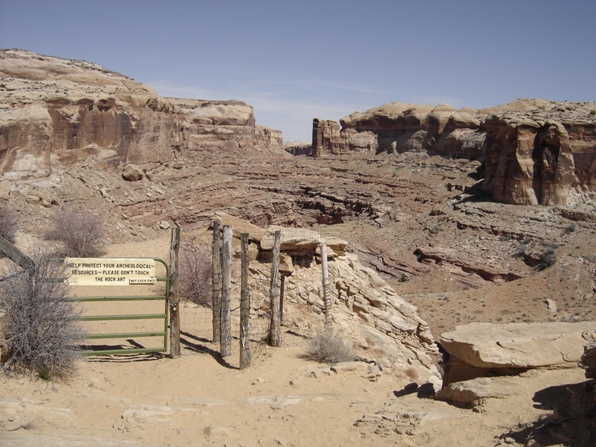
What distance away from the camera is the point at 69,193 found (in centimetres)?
2372

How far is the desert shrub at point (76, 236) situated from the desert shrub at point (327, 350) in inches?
354

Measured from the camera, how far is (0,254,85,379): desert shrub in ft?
23.2

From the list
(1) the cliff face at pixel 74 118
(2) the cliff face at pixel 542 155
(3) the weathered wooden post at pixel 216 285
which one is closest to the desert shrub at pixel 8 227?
(1) the cliff face at pixel 74 118

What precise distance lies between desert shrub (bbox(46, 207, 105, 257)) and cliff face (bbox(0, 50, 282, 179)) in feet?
18.8

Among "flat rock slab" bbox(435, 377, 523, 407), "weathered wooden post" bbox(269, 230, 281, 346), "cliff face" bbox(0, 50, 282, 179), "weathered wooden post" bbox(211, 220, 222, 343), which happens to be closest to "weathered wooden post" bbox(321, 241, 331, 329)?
"weathered wooden post" bbox(269, 230, 281, 346)

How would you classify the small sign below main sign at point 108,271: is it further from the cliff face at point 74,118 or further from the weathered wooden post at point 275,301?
the cliff face at point 74,118

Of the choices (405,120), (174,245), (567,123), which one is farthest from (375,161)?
(174,245)

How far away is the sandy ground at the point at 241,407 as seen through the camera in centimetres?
566

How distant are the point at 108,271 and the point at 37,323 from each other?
1357mm

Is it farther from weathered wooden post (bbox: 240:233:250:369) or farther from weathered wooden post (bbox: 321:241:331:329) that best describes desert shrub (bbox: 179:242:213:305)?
weathered wooden post (bbox: 240:233:250:369)

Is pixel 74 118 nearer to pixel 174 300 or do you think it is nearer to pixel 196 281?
pixel 196 281

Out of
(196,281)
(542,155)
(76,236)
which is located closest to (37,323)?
(196,281)

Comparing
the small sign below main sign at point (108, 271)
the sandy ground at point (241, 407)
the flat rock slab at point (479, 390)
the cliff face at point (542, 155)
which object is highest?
the cliff face at point (542, 155)

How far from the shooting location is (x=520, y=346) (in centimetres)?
671
